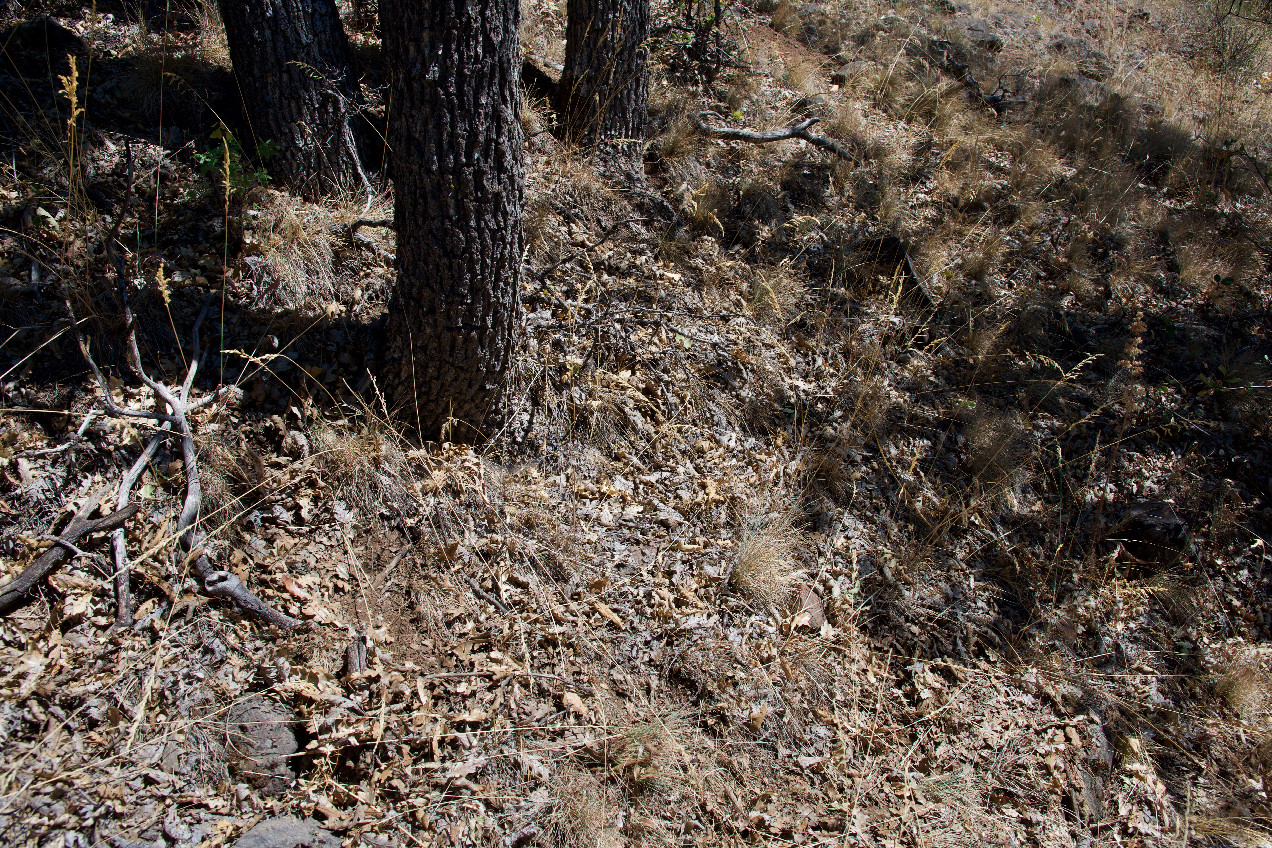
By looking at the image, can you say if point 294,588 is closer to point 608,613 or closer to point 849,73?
point 608,613

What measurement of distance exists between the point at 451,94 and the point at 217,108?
6.08ft

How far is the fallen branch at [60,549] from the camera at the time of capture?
210 cm

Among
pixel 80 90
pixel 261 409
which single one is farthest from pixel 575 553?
pixel 80 90

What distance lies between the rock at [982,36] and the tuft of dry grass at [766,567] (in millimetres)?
7535

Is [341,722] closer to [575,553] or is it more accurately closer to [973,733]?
[575,553]

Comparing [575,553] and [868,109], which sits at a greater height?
[868,109]

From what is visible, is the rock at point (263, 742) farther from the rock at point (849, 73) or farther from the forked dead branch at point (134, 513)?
the rock at point (849, 73)

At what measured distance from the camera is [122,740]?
2004mm

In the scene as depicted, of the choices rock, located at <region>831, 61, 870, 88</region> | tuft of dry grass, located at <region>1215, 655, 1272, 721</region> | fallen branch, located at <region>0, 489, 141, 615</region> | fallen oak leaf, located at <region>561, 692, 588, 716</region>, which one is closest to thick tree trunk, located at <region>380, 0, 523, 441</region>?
fallen branch, located at <region>0, 489, 141, 615</region>

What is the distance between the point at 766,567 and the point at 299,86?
3317 millimetres

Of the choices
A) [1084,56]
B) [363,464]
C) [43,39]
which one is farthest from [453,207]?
[1084,56]

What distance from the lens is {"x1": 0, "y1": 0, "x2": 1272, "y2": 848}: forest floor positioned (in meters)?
2.26

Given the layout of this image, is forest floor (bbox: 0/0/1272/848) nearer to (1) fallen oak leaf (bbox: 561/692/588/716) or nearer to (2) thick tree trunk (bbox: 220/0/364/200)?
(1) fallen oak leaf (bbox: 561/692/588/716)

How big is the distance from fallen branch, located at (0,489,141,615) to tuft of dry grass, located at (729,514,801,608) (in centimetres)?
247
